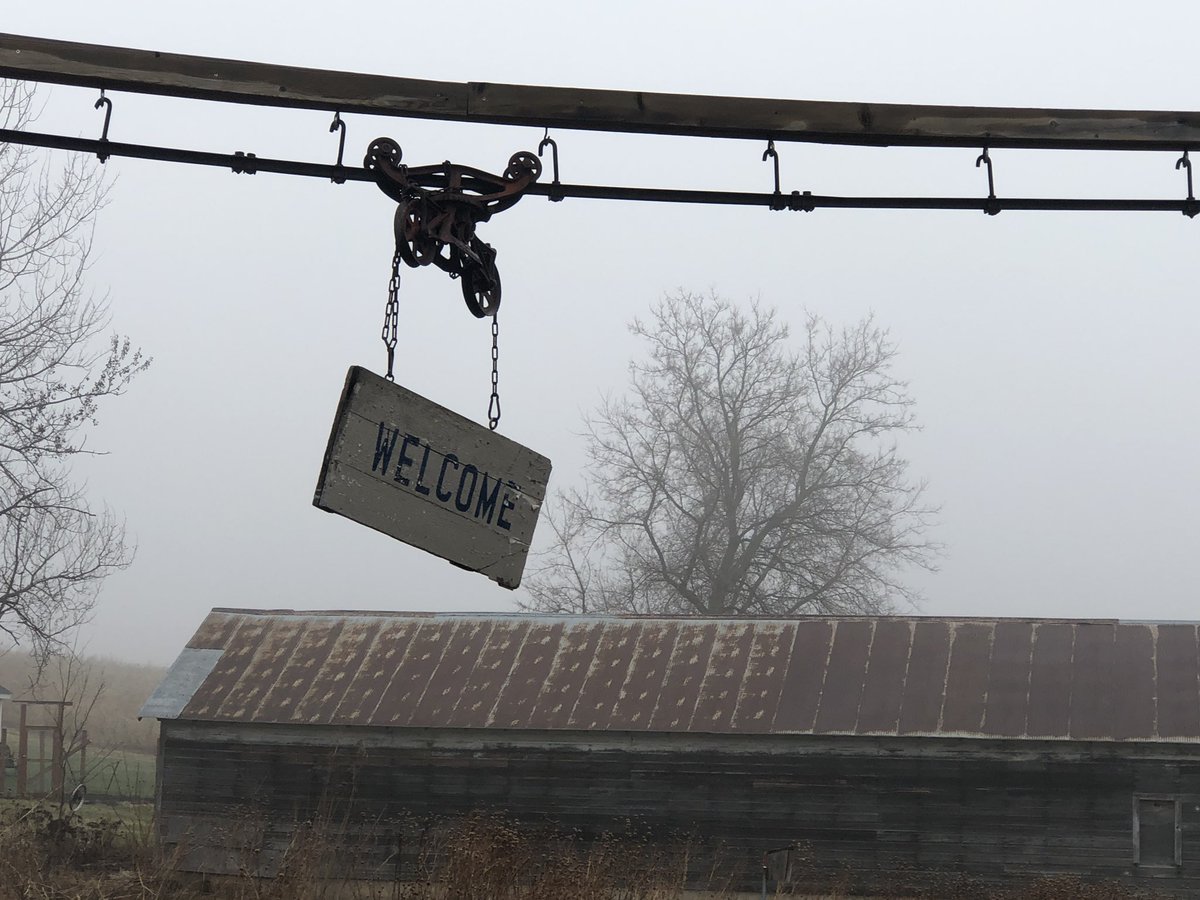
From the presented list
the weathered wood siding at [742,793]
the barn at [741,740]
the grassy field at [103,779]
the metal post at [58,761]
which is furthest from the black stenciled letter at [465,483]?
the grassy field at [103,779]

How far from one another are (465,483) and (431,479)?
4.3 inches

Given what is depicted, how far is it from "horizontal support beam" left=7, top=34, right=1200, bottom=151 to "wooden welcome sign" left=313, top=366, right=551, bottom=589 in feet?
3.47

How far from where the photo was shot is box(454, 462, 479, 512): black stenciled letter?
4.09m

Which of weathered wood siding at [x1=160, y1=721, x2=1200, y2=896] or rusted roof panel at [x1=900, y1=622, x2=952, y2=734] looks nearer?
weathered wood siding at [x1=160, y1=721, x2=1200, y2=896]

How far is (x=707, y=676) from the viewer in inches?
795

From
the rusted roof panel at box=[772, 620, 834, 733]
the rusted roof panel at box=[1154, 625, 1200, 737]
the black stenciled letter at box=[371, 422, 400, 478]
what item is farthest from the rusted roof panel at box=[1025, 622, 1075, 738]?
the black stenciled letter at box=[371, 422, 400, 478]

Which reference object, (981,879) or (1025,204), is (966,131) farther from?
(981,879)

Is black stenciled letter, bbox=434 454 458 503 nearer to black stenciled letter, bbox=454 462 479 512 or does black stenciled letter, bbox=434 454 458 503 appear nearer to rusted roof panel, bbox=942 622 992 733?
black stenciled letter, bbox=454 462 479 512

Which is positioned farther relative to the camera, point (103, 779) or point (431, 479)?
point (103, 779)

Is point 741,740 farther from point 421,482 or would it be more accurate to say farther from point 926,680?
point 421,482

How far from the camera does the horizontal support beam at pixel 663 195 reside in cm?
440

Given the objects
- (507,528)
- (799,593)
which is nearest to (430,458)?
(507,528)

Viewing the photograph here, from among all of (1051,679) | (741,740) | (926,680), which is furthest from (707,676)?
(1051,679)

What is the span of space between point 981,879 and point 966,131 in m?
15.8
